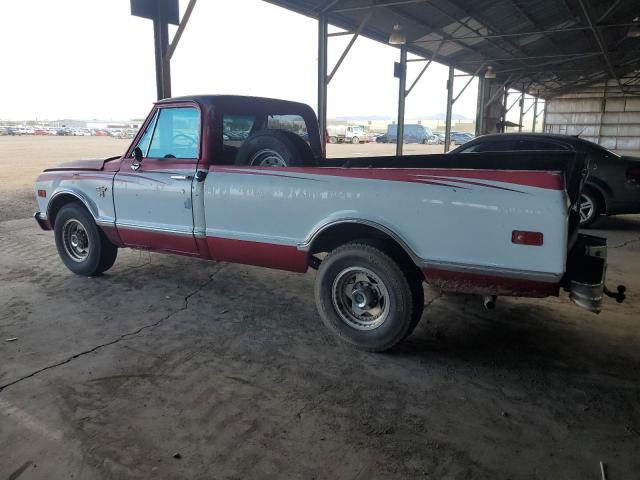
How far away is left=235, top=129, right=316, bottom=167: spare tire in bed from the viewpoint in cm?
396

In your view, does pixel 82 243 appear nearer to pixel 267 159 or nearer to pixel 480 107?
pixel 267 159

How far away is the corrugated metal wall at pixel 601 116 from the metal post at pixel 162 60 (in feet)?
122

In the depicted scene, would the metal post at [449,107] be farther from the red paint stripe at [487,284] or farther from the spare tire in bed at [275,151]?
the red paint stripe at [487,284]

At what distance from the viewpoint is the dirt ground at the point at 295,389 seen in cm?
242

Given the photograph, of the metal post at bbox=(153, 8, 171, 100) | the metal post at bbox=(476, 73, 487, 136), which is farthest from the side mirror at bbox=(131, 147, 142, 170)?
the metal post at bbox=(476, 73, 487, 136)

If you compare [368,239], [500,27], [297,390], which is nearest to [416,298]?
[368,239]

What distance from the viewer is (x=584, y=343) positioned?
3785mm

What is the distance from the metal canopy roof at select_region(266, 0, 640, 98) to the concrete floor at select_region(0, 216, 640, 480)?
354 inches

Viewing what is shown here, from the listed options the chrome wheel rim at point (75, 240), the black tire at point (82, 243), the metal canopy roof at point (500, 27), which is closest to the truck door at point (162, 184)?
the black tire at point (82, 243)

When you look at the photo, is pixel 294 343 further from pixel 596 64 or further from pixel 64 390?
pixel 596 64

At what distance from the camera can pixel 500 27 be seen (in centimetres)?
1756

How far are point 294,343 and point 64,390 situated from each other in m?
1.60

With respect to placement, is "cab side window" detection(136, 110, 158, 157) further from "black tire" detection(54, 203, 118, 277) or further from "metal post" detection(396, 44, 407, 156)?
"metal post" detection(396, 44, 407, 156)

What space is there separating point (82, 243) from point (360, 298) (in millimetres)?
3515
